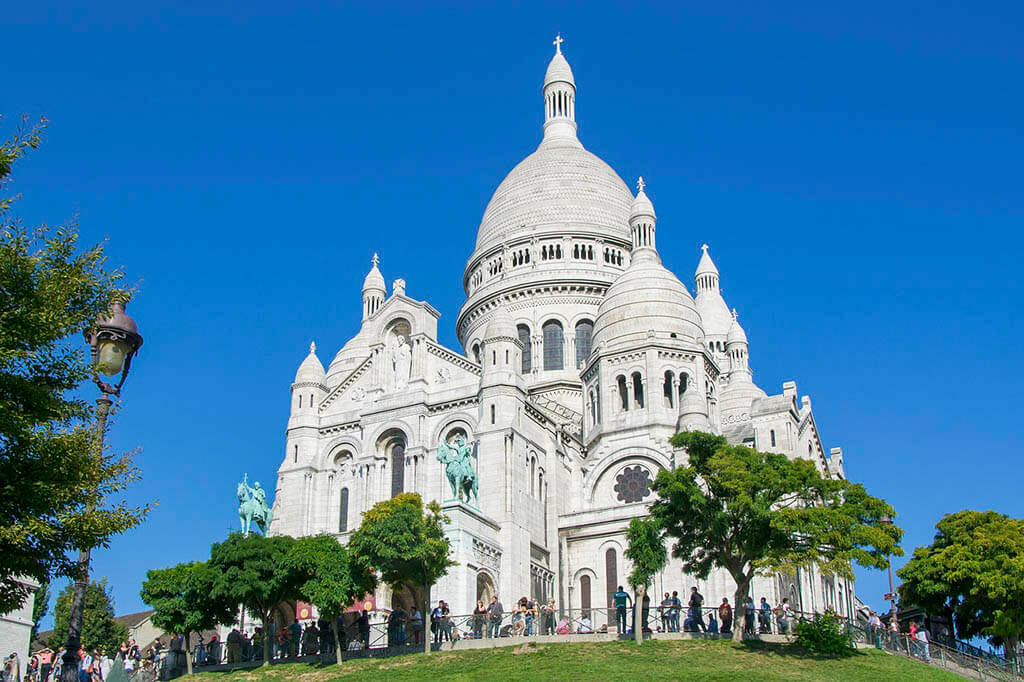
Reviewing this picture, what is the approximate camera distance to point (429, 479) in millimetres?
57031

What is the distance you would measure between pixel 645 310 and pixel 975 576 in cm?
2463

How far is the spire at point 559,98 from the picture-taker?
302 feet

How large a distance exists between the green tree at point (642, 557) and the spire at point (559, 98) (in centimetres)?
5775

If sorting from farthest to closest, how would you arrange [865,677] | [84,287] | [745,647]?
[745,647] → [865,677] → [84,287]

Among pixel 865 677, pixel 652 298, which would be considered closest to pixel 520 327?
pixel 652 298

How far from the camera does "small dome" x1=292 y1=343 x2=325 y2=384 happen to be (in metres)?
63.2

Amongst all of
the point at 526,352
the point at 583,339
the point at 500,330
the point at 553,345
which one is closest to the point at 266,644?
the point at 500,330

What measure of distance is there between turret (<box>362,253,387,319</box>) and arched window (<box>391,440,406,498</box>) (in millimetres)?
21111

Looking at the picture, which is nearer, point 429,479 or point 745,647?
point 745,647

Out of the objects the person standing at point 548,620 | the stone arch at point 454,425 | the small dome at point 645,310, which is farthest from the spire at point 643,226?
the person standing at point 548,620

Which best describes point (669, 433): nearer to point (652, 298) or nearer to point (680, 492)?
point (652, 298)

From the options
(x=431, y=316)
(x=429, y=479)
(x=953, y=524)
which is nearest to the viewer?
(x=953, y=524)

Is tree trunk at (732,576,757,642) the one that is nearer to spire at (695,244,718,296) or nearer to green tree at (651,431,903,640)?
green tree at (651,431,903,640)

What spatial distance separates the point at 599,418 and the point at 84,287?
144ft
